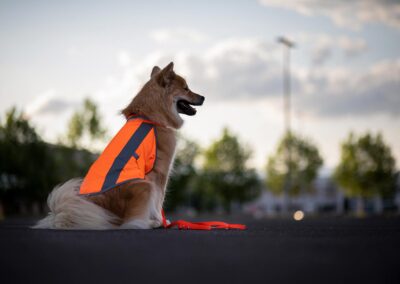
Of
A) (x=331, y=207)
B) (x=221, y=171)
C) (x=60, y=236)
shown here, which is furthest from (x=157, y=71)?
(x=331, y=207)

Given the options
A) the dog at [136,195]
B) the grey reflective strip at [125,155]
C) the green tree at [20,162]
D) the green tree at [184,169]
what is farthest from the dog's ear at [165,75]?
the green tree at [184,169]

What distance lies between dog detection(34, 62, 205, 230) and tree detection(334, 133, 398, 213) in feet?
204

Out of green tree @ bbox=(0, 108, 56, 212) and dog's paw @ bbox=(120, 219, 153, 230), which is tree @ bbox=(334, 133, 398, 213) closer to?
green tree @ bbox=(0, 108, 56, 212)

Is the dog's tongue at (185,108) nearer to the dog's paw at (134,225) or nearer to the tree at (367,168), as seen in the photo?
the dog's paw at (134,225)

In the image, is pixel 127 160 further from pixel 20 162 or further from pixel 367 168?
pixel 367 168

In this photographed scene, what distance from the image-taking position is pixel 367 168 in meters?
67.9

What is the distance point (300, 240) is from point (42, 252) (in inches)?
114

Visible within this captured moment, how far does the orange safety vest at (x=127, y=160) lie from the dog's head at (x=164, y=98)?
21cm

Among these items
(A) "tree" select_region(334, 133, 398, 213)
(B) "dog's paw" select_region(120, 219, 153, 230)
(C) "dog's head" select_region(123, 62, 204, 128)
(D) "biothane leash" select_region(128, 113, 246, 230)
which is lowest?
(B) "dog's paw" select_region(120, 219, 153, 230)

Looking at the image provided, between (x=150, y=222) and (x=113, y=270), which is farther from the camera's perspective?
(x=150, y=222)

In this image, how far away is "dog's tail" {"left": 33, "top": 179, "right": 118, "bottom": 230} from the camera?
7.23 metres

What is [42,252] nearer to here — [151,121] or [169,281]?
[169,281]

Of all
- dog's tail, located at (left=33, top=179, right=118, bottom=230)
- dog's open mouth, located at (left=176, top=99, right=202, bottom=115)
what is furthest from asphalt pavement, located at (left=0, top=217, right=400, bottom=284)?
dog's open mouth, located at (left=176, top=99, right=202, bottom=115)

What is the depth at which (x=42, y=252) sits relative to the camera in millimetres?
4746
